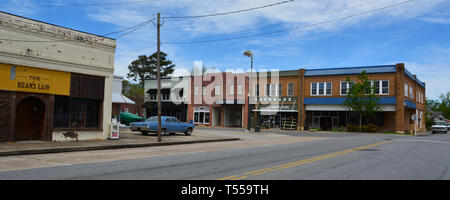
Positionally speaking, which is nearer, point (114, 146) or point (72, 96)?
point (114, 146)

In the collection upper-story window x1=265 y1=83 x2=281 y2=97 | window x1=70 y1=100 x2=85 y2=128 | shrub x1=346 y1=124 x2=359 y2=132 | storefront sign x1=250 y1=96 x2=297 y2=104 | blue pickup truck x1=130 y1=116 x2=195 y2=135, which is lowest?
shrub x1=346 y1=124 x2=359 y2=132

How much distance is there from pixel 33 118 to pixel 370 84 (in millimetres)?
36438

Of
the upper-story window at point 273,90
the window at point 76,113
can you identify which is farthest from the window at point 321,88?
the window at point 76,113

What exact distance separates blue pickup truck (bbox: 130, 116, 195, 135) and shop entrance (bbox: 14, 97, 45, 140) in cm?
774

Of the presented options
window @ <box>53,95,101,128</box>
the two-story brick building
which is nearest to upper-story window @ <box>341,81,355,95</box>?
the two-story brick building

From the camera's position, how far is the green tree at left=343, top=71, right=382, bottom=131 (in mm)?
41594

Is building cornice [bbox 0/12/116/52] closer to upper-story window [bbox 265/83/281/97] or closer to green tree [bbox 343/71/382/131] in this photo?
green tree [bbox 343/71/382/131]

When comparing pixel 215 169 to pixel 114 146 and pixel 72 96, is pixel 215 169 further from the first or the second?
pixel 72 96

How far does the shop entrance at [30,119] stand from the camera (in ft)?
57.6

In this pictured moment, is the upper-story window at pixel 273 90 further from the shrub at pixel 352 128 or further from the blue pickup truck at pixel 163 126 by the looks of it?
the blue pickup truck at pixel 163 126

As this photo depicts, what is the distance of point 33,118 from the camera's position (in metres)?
18.1

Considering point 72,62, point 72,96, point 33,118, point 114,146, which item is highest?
point 72,62
